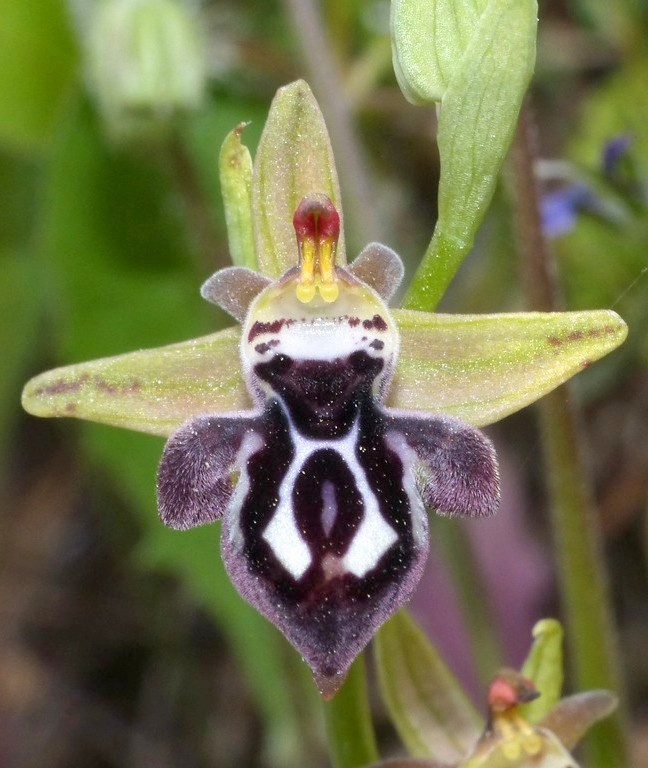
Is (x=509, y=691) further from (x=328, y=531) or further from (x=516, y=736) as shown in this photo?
(x=328, y=531)

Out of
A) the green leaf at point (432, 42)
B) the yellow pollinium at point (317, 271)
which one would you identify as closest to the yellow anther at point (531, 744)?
the yellow pollinium at point (317, 271)

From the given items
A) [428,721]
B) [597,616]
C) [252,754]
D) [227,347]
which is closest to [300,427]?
[227,347]

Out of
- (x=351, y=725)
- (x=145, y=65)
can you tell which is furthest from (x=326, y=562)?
(x=145, y=65)

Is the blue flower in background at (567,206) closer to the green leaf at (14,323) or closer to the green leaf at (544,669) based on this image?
the green leaf at (544,669)

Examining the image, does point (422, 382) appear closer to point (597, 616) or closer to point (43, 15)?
point (597, 616)

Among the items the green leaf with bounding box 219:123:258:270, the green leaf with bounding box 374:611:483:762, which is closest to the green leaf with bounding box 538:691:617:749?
the green leaf with bounding box 374:611:483:762

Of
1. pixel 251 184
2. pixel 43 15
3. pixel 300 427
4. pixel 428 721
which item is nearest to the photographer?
pixel 300 427
